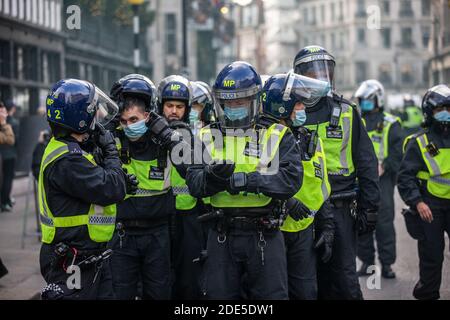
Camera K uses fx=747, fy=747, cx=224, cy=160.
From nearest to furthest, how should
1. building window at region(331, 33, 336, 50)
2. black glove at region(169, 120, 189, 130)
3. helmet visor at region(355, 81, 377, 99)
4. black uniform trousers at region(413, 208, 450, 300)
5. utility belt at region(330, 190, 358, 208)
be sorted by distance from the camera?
utility belt at region(330, 190, 358, 208) < black glove at region(169, 120, 189, 130) < black uniform trousers at region(413, 208, 450, 300) < helmet visor at region(355, 81, 377, 99) < building window at region(331, 33, 336, 50)

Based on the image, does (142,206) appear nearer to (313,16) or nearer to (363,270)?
(363,270)

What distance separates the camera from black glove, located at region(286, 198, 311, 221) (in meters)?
5.53

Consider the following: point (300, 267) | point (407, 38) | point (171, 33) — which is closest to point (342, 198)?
point (300, 267)

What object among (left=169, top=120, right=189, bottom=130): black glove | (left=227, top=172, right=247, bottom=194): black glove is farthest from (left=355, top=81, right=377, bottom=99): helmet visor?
(left=227, top=172, right=247, bottom=194): black glove

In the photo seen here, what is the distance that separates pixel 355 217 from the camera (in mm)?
6594

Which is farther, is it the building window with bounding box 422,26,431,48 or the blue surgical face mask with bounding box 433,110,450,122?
the building window with bounding box 422,26,431,48

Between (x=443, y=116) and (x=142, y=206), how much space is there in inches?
117

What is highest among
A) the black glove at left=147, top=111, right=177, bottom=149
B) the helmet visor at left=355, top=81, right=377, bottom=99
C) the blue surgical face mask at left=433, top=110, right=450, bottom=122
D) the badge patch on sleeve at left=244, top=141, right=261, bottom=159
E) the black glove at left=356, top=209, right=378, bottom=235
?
the helmet visor at left=355, top=81, right=377, bottom=99

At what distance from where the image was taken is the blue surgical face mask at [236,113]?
5.21 metres

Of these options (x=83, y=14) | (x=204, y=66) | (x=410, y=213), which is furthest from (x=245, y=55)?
(x=410, y=213)

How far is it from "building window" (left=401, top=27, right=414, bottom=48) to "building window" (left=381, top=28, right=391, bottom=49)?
1.80 m

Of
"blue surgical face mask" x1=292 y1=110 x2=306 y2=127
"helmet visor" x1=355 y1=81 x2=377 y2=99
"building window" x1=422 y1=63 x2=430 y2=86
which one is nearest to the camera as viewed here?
"blue surgical face mask" x1=292 y1=110 x2=306 y2=127

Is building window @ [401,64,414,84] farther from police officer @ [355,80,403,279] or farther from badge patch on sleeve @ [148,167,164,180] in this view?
badge patch on sleeve @ [148,167,164,180]

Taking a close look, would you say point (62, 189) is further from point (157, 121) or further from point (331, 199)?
point (331, 199)
